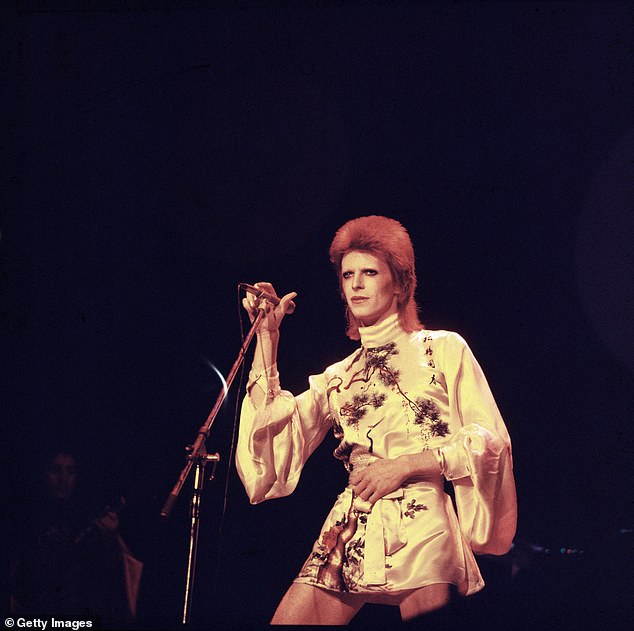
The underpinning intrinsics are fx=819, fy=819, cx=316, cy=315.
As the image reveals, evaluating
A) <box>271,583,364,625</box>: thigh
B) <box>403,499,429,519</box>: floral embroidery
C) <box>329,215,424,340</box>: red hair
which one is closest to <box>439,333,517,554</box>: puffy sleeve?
<box>403,499,429,519</box>: floral embroidery

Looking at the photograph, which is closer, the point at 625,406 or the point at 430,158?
the point at 625,406

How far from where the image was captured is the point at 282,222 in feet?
12.4

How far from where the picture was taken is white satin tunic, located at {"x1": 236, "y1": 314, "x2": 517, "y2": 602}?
2936 millimetres

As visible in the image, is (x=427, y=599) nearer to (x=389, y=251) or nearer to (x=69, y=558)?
(x=389, y=251)

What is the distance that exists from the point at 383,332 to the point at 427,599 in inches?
41.4

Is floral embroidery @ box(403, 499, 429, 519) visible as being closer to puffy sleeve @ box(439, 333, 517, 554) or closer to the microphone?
puffy sleeve @ box(439, 333, 517, 554)

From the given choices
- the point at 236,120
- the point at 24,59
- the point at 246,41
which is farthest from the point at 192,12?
the point at 24,59

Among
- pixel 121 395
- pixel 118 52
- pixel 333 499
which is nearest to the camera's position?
pixel 333 499

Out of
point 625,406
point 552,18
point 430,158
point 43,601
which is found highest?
point 552,18

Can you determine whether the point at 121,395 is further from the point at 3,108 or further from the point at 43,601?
the point at 3,108

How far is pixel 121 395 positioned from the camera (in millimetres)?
3660

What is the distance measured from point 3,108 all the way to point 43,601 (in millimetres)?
2259

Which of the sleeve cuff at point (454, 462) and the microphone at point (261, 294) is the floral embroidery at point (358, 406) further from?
the microphone at point (261, 294)

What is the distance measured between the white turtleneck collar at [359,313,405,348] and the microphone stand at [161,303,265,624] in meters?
0.45
